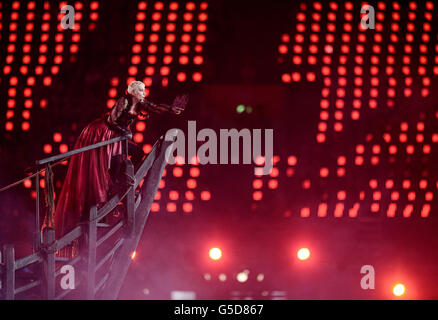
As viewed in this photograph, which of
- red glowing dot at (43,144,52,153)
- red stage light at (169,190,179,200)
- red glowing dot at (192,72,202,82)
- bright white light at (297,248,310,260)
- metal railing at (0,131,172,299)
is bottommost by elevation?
metal railing at (0,131,172,299)

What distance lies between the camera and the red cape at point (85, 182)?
5.18m

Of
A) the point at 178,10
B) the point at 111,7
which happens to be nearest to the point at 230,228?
the point at 178,10

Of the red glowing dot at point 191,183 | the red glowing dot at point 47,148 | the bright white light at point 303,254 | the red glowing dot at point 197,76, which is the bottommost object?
the bright white light at point 303,254

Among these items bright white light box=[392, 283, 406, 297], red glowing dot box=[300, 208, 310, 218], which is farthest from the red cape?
bright white light box=[392, 283, 406, 297]

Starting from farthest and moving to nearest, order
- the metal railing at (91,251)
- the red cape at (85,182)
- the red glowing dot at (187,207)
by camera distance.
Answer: the red glowing dot at (187,207) → the red cape at (85,182) → the metal railing at (91,251)

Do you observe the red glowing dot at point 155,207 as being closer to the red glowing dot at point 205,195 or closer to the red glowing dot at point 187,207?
the red glowing dot at point 187,207

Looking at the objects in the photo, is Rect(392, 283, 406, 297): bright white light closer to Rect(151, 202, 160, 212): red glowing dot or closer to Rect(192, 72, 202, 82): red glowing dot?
Rect(151, 202, 160, 212): red glowing dot

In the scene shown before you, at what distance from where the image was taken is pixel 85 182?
5.25 m

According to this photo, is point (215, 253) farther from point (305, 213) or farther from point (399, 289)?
point (399, 289)

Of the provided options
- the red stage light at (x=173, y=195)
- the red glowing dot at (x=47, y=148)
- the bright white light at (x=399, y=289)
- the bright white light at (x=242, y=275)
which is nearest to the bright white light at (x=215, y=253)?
the bright white light at (x=242, y=275)

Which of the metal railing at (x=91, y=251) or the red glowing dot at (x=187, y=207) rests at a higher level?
the red glowing dot at (x=187, y=207)

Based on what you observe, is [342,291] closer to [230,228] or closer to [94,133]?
[230,228]

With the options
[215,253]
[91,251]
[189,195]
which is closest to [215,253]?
[215,253]

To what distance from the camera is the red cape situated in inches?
204
